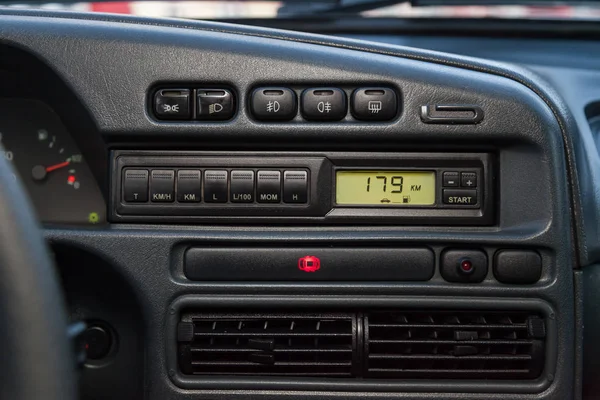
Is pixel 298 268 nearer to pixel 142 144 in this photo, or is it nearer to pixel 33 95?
pixel 142 144

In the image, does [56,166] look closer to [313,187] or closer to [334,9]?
[313,187]

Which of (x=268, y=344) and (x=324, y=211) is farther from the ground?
(x=324, y=211)

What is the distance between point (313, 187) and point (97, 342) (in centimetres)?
58

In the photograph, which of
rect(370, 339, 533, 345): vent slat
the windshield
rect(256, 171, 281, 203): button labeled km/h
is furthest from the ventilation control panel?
the windshield

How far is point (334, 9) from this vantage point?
212cm

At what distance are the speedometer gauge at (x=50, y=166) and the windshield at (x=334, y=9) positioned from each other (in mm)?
466

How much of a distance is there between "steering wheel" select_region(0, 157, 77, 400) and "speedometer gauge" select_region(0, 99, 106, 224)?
0.78m

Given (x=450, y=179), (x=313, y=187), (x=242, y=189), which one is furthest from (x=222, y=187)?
(x=450, y=179)

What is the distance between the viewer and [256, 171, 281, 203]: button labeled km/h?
1622 millimetres

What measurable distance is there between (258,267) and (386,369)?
1.06ft

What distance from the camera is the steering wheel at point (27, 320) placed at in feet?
3.08

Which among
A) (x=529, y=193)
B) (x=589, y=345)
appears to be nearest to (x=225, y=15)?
(x=529, y=193)

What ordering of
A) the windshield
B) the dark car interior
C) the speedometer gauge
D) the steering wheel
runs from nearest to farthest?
the steering wheel < the dark car interior < the speedometer gauge < the windshield

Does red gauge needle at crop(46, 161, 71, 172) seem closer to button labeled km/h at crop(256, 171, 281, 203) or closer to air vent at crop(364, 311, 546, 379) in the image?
button labeled km/h at crop(256, 171, 281, 203)
